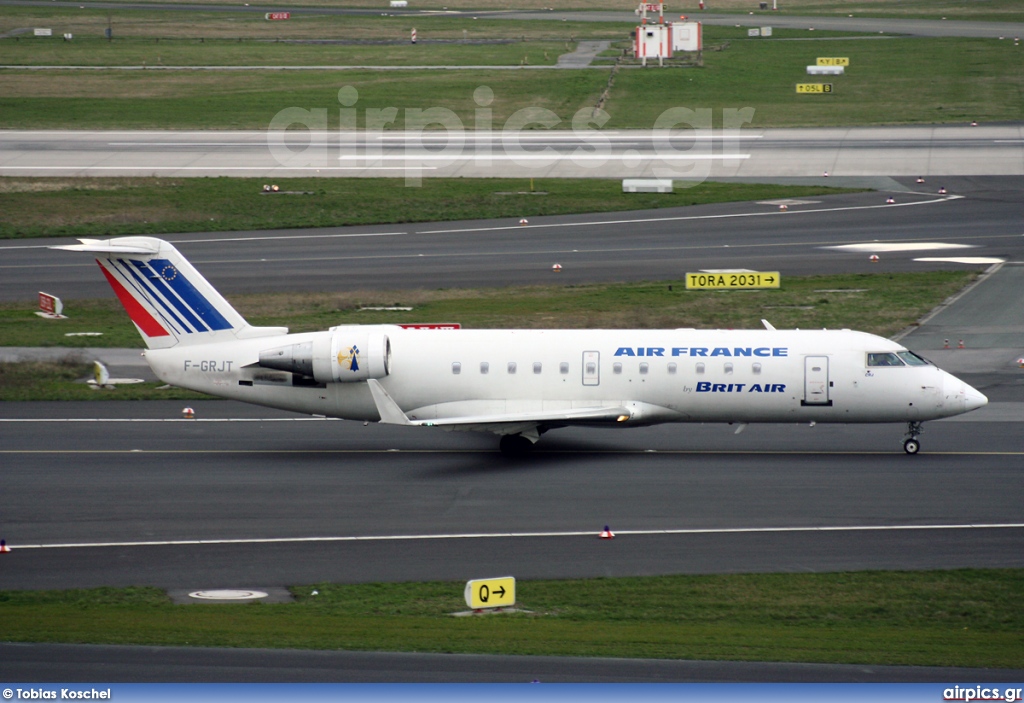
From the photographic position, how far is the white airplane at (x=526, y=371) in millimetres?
32281

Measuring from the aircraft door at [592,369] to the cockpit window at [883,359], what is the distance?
702 cm

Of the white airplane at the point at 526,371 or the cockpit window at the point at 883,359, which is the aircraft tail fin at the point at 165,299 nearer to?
the white airplane at the point at 526,371

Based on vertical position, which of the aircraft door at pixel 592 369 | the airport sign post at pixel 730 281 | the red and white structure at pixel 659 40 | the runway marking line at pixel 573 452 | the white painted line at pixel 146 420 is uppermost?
the red and white structure at pixel 659 40

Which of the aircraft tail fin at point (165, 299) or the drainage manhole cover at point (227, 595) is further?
the aircraft tail fin at point (165, 299)

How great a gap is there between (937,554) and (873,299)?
77.7ft

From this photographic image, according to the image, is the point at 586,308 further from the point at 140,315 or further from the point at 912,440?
the point at 140,315

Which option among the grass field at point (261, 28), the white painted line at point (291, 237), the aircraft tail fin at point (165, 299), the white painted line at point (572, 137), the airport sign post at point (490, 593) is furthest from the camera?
the grass field at point (261, 28)

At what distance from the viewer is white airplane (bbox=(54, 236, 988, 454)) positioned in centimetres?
3228

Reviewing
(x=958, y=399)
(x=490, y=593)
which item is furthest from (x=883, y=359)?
(x=490, y=593)

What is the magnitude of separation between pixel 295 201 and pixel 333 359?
36144 mm

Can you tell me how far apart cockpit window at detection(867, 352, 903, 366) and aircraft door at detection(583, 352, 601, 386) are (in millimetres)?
7015

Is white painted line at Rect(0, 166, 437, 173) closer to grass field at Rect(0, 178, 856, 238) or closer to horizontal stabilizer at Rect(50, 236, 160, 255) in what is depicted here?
grass field at Rect(0, 178, 856, 238)

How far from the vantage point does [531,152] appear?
80.4 m

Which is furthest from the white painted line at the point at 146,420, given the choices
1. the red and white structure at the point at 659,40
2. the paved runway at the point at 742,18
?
the paved runway at the point at 742,18
